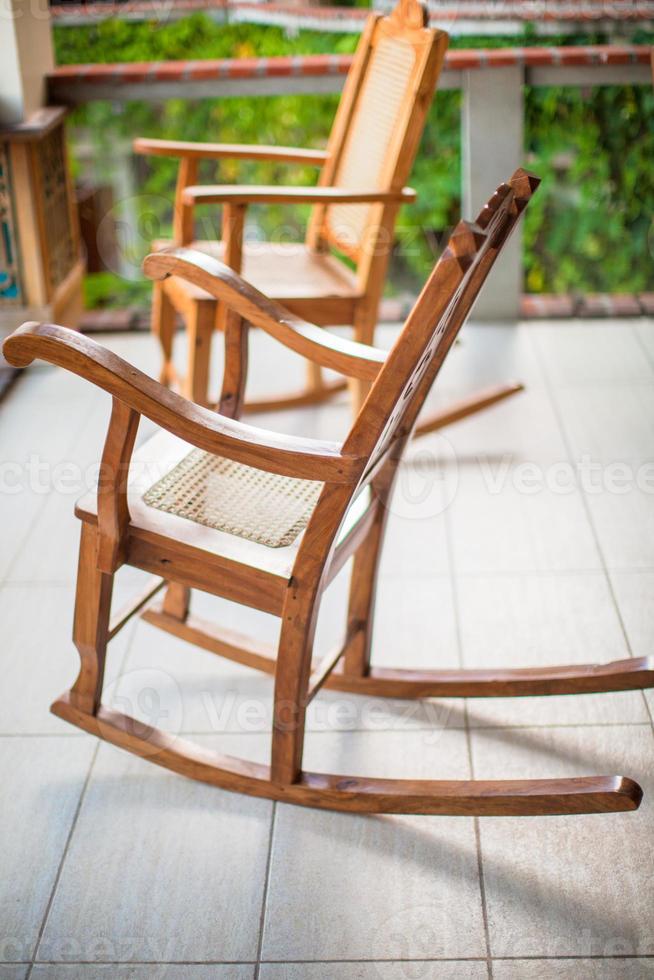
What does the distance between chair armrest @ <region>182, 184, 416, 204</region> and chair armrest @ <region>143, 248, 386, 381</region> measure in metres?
0.65

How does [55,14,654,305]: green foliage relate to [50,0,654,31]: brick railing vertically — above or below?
below

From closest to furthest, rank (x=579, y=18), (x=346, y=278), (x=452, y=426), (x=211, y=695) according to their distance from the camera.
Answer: (x=211, y=695), (x=346, y=278), (x=452, y=426), (x=579, y=18)

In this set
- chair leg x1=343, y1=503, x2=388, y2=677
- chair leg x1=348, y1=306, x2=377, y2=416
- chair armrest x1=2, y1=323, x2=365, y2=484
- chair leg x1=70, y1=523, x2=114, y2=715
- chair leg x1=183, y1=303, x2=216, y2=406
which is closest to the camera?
chair armrest x1=2, y1=323, x2=365, y2=484

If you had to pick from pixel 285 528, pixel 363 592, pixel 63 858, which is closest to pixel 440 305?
pixel 285 528

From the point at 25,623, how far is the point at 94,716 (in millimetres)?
412

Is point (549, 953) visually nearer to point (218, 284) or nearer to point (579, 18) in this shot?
point (218, 284)

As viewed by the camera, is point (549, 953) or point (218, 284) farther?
point (218, 284)

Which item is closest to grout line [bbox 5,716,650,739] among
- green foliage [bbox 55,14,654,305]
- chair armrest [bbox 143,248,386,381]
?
chair armrest [bbox 143,248,386,381]

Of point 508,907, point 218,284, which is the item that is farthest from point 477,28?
point 508,907

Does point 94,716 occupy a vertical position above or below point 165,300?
below

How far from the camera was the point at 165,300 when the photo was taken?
259 cm

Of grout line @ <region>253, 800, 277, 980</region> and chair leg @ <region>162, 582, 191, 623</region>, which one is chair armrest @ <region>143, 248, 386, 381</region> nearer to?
chair leg @ <region>162, 582, 191, 623</region>

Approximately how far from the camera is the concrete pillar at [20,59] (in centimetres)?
286

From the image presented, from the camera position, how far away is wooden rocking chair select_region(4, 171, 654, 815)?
125 centimetres
